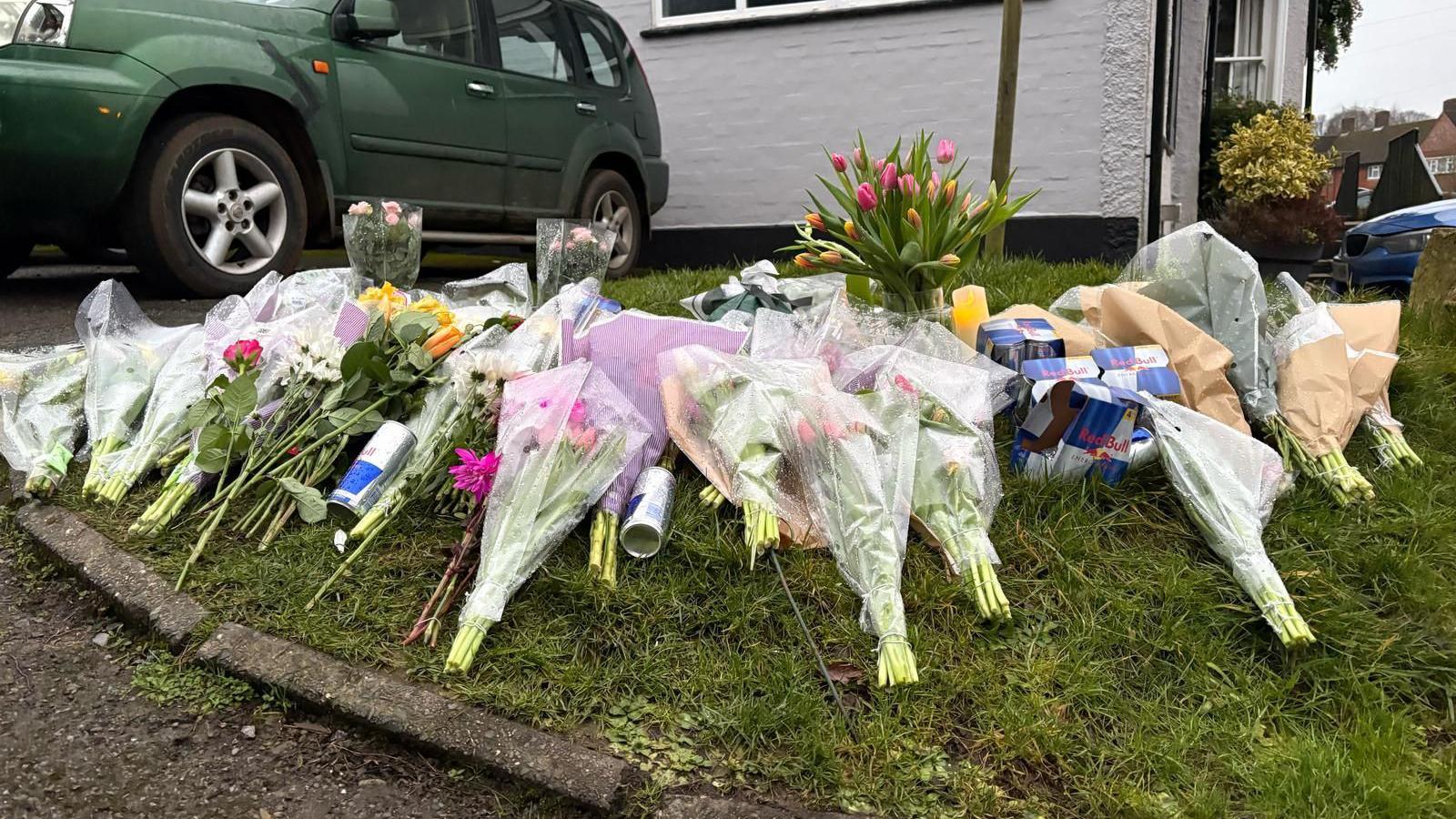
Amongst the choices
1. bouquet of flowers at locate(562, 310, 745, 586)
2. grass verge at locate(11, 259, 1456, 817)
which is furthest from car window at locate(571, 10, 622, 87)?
grass verge at locate(11, 259, 1456, 817)

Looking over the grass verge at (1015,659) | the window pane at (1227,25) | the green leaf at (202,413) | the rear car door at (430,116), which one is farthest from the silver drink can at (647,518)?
the window pane at (1227,25)

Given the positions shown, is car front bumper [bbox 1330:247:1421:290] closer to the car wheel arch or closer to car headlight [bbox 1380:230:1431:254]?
car headlight [bbox 1380:230:1431:254]

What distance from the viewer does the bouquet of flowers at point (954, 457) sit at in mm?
2281

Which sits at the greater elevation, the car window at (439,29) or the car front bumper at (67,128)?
the car window at (439,29)

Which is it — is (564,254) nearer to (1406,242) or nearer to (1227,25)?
(1406,242)

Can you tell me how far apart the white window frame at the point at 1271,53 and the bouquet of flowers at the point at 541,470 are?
11.4 meters

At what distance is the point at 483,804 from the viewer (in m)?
1.85

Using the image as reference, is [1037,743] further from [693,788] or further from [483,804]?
[483,804]

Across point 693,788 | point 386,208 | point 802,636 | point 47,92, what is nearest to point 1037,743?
point 802,636

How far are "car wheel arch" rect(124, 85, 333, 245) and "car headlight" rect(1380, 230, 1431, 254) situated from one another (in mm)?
7875

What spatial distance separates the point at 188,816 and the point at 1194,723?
1919 millimetres

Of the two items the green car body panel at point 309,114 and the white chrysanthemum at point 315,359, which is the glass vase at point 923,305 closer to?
the white chrysanthemum at point 315,359

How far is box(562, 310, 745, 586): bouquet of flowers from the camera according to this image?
261 cm

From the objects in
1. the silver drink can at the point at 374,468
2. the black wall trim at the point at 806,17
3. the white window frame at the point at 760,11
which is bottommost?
the silver drink can at the point at 374,468
